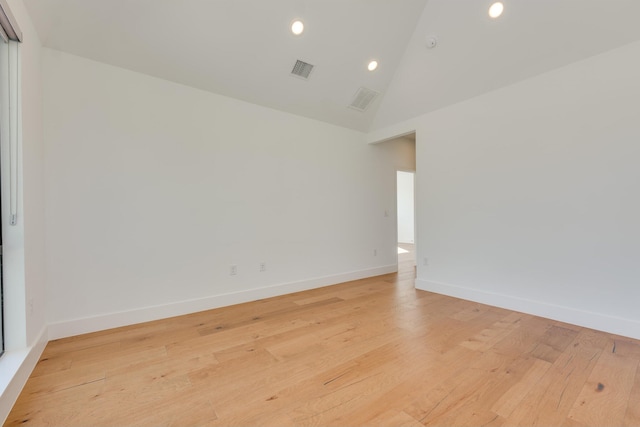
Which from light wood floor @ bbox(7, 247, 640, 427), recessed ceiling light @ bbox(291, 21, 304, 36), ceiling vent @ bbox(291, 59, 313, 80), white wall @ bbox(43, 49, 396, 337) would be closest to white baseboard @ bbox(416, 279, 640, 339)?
light wood floor @ bbox(7, 247, 640, 427)

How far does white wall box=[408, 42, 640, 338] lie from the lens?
2514mm

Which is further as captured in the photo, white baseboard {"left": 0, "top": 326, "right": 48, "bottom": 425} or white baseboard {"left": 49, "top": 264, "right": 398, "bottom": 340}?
white baseboard {"left": 49, "top": 264, "right": 398, "bottom": 340}

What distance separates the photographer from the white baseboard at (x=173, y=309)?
2514 mm

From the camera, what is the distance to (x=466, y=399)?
163cm

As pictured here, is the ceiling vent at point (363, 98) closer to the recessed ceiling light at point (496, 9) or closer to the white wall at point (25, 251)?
the recessed ceiling light at point (496, 9)

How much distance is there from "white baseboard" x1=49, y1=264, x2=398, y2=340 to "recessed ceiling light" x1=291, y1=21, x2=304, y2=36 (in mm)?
3052

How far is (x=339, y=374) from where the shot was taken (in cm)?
190

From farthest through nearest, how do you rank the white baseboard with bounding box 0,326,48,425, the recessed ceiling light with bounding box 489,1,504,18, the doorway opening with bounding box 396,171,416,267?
1. the doorway opening with bounding box 396,171,416,267
2. the recessed ceiling light with bounding box 489,1,504,18
3. the white baseboard with bounding box 0,326,48,425

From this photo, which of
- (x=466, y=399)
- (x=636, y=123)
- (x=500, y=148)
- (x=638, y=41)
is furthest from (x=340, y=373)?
(x=638, y=41)

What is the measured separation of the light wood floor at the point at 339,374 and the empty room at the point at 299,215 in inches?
0.7

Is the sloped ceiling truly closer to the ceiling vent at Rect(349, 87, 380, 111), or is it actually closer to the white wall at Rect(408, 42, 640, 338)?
the white wall at Rect(408, 42, 640, 338)

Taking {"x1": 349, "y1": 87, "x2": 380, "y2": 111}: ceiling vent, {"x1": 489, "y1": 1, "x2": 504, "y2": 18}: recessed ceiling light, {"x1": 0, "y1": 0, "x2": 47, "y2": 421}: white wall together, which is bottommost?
{"x1": 0, "y1": 0, "x2": 47, "y2": 421}: white wall

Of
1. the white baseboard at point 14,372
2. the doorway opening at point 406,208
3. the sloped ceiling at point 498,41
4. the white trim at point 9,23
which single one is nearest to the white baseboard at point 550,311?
the sloped ceiling at point 498,41

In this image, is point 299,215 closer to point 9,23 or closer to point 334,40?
point 334,40
